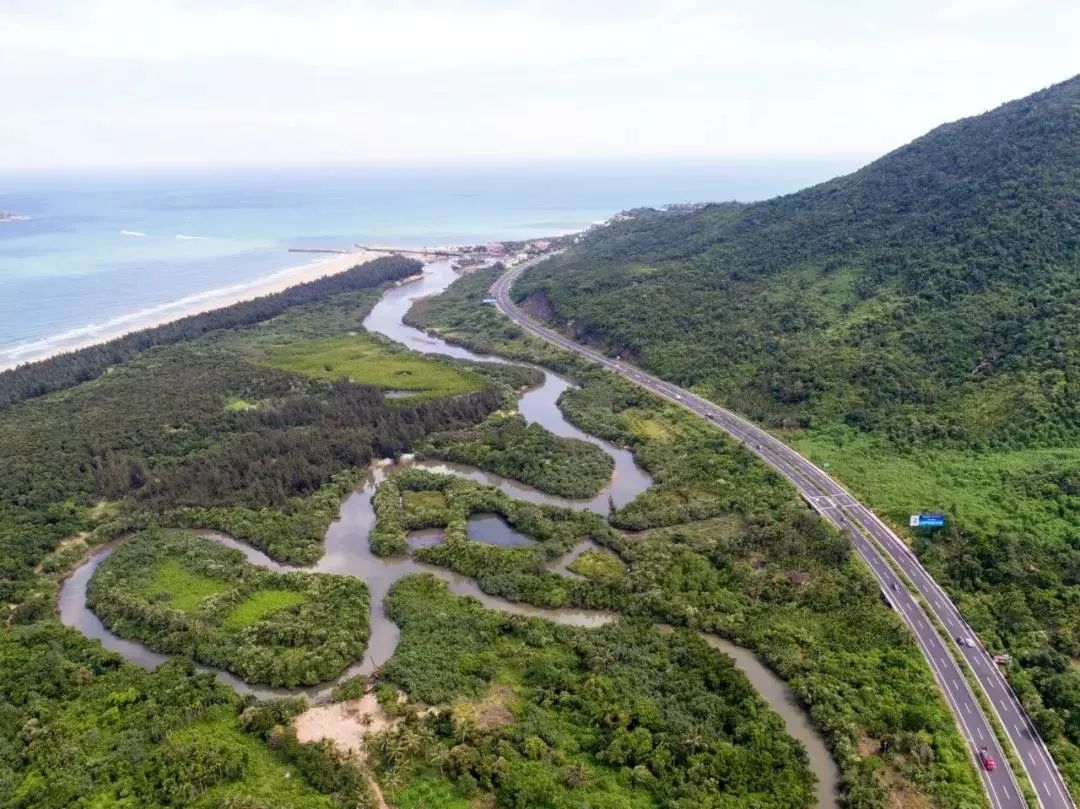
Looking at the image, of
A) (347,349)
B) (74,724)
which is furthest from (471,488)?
(347,349)

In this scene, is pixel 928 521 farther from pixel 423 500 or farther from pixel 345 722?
pixel 345 722

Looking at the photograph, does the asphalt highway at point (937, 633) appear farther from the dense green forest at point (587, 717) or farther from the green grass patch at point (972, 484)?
the dense green forest at point (587, 717)

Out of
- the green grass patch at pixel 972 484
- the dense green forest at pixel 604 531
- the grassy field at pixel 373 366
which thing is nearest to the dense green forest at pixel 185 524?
the dense green forest at pixel 604 531

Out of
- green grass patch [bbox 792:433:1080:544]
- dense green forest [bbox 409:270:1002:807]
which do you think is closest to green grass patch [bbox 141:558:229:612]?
dense green forest [bbox 409:270:1002:807]

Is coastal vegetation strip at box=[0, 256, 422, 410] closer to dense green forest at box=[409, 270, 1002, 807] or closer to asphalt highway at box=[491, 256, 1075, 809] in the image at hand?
dense green forest at box=[409, 270, 1002, 807]

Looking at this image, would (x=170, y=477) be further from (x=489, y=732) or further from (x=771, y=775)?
(x=771, y=775)

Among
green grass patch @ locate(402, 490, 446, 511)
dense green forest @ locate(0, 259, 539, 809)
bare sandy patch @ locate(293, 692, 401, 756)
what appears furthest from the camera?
green grass patch @ locate(402, 490, 446, 511)
